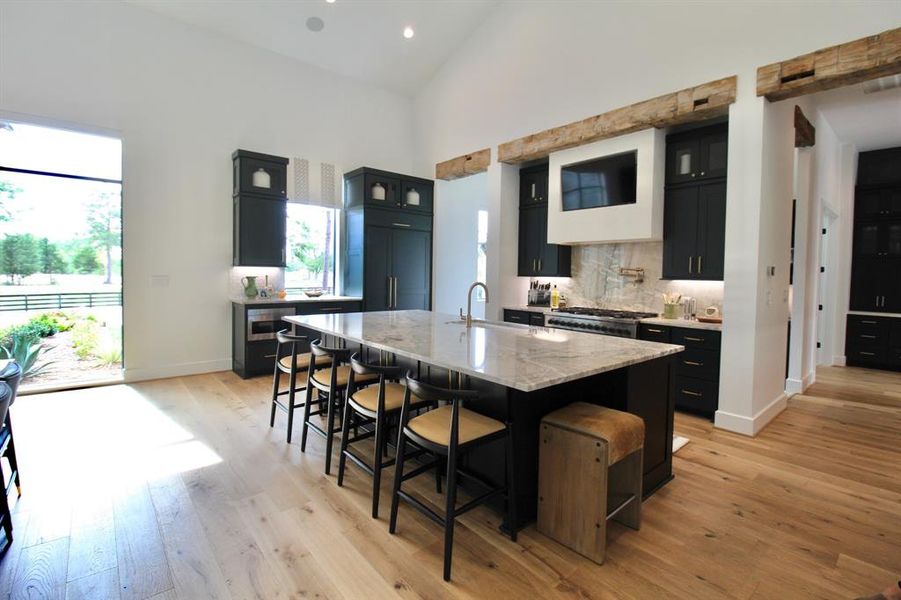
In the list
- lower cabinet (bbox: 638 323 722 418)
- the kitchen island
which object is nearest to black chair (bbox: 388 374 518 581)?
the kitchen island

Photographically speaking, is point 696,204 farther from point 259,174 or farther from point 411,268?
point 259,174

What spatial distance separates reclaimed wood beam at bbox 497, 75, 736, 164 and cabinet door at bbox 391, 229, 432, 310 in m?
1.81

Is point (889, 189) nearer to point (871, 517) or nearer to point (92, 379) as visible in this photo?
point (871, 517)

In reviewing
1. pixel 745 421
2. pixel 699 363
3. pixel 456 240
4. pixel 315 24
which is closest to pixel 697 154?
pixel 699 363

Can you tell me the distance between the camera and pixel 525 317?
5473mm

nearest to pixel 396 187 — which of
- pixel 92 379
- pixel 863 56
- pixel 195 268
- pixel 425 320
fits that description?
pixel 195 268

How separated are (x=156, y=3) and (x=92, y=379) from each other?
4.20 meters

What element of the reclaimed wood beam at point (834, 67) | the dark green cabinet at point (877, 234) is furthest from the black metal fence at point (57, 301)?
the dark green cabinet at point (877, 234)

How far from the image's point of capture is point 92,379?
489 cm

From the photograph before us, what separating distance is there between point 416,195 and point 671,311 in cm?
391

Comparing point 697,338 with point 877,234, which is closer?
point 697,338

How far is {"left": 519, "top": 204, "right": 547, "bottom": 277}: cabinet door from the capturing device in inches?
220

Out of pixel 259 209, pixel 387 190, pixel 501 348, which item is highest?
pixel 387 190

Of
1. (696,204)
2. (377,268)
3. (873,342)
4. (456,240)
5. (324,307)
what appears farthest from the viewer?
(456,240)
